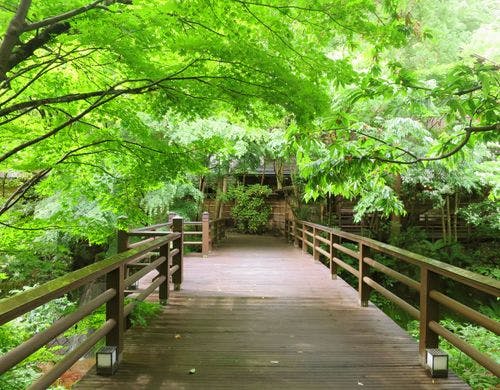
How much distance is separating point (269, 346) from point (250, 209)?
50.4ft

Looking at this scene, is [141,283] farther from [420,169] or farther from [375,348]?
[420,169]

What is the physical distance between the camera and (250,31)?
11.6ft

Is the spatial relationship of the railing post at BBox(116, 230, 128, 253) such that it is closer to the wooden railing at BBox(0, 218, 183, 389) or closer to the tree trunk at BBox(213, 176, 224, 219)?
the wooden railing at BBox(0, 218, 183, 389)

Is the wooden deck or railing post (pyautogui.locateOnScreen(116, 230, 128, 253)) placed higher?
railing post (pyautogui.locateOnScreen(116, 230, 128, 253))

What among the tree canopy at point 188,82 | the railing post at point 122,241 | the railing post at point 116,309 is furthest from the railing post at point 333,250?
the railing post at point 116,309

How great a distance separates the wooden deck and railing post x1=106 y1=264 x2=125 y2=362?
7.4 inches

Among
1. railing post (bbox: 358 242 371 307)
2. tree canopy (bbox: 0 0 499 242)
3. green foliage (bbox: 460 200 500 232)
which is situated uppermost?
tree canopy (bbox: 0 0 499 242)

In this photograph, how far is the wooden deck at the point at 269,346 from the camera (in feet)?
10.0

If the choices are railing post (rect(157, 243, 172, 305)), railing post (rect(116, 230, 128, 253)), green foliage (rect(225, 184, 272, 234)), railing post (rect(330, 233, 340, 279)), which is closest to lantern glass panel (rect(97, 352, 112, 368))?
railing post (rect(116, 230, 128, 253))

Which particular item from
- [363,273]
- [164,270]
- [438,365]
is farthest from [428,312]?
[164,270]

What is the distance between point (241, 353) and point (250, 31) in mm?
2820

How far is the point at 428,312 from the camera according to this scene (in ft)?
11.0

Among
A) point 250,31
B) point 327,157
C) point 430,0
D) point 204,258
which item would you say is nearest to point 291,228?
point 204,258

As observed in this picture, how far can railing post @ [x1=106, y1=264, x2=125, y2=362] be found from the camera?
11.0 feet
